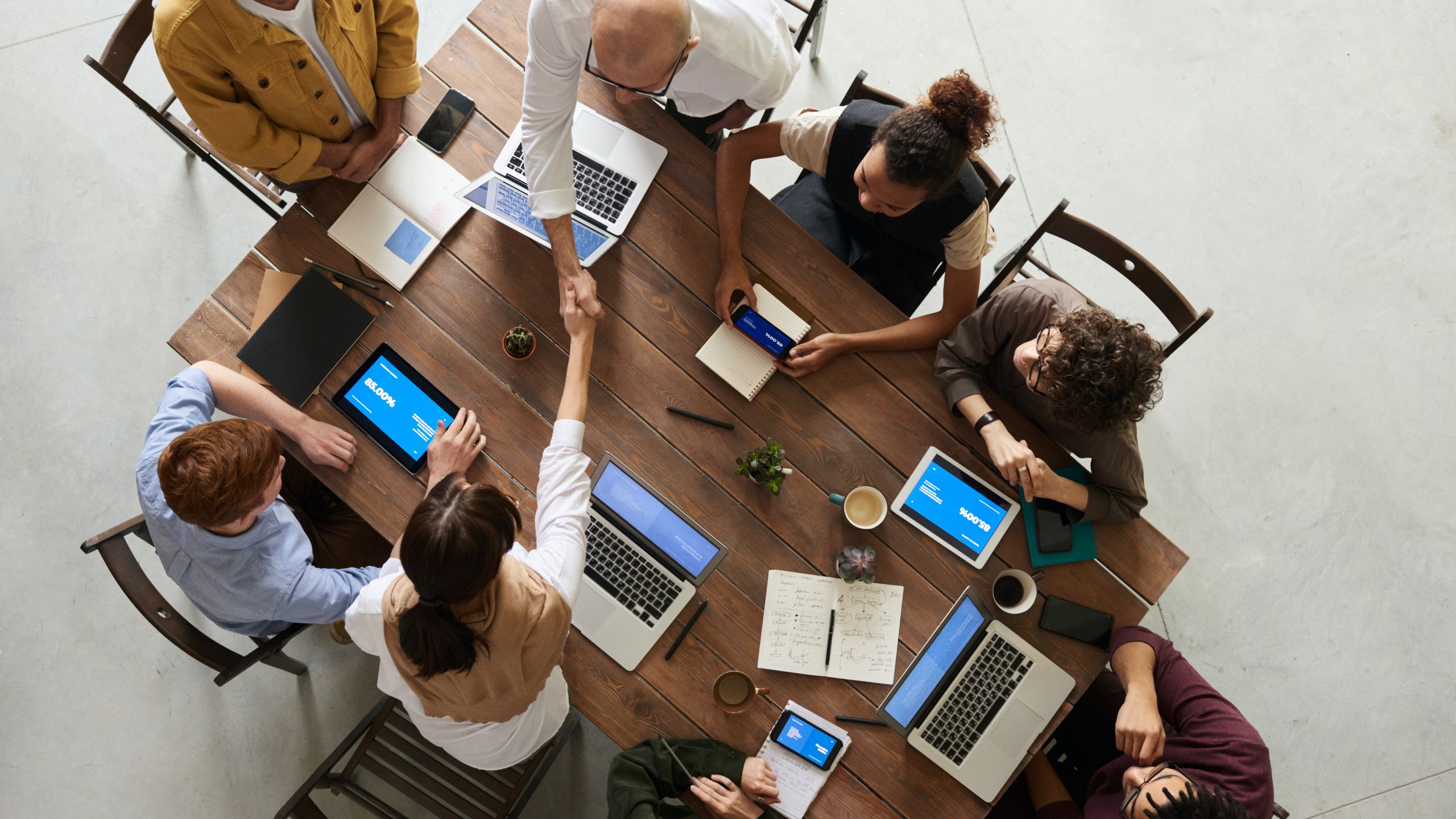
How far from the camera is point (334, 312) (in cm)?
204

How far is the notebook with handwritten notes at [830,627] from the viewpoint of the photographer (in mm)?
1970

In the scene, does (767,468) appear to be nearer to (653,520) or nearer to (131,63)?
(653,520)

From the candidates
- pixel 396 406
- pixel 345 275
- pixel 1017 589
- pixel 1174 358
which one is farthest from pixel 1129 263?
pixel 345 275

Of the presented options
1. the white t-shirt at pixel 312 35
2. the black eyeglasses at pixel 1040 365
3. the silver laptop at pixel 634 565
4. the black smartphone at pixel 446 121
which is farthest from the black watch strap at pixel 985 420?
the white t-shirt at pixel 312 35

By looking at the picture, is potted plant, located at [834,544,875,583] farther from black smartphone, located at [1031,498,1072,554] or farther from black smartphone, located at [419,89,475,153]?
black smartphone, located at [419,89,475,153]

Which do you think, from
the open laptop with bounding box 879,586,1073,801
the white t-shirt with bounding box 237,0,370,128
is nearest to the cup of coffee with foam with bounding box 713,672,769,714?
the open laptop with bounding box 879,586,1073,801

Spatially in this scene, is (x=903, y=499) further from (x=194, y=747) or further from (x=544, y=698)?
(x=194, y=747)

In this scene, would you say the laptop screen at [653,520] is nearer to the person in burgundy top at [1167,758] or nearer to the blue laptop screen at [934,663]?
the blue laptop screen at [934,663]

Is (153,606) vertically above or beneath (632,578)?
beneath

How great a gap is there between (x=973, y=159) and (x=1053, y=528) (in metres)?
0.98

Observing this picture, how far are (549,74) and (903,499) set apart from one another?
1.34 m

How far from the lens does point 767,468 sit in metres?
1.96

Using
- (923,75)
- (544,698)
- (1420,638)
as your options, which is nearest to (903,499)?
(544,698)

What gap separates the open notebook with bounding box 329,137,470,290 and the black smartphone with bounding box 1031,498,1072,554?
5.56ft
